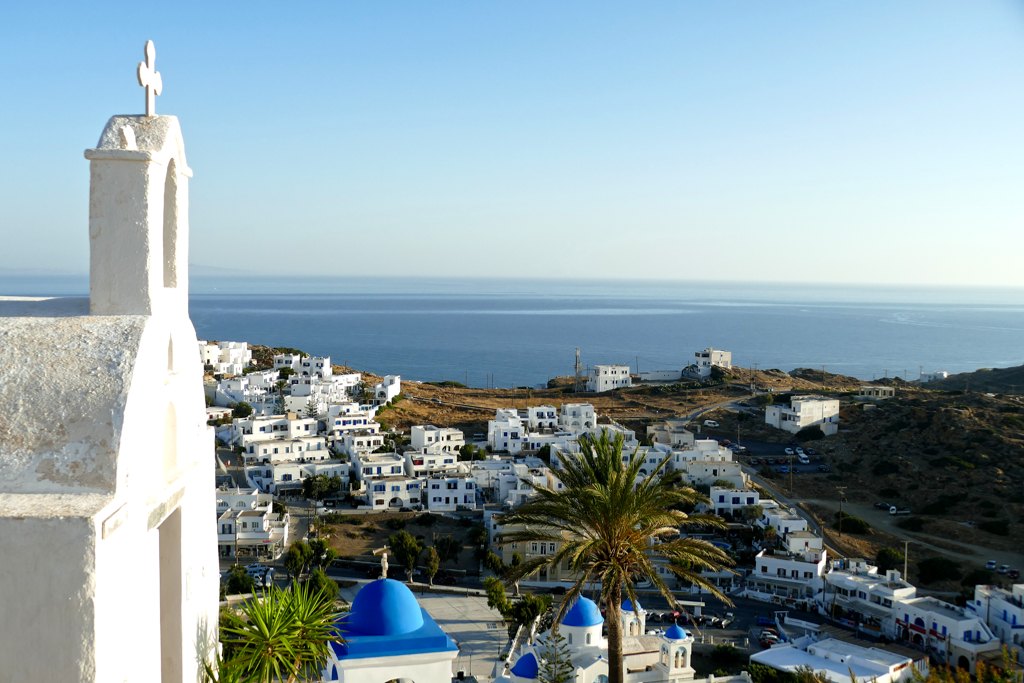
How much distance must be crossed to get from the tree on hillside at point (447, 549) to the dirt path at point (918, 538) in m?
21.1

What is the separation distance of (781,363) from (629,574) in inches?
5508

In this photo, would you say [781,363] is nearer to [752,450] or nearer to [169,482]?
[752,450]

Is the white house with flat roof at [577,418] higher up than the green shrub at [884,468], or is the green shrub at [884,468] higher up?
the white house with flat roof at [577,418]

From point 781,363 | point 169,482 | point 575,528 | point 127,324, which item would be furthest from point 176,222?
point 781,363

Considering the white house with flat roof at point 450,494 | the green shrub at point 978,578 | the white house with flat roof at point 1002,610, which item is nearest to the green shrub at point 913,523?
the green shrub at point 978,578

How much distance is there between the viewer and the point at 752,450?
5656 cm

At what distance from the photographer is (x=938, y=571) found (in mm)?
34438

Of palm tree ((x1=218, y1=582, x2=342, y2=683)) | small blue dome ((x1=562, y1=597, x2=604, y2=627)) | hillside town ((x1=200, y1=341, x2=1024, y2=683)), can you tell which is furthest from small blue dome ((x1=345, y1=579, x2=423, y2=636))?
small blue dome ((x1=562, y1=597, x2=604, y2=627))

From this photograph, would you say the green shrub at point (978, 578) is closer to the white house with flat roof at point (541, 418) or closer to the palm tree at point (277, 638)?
the white house with flat roof at point (541, 418)

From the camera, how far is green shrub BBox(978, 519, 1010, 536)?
39125 mm

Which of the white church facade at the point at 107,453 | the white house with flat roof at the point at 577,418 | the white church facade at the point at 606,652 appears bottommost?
the white house with flat roof at the point at 577,418

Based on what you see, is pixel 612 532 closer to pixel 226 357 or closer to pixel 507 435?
pixel 507 435

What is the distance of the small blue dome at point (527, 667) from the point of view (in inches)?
636

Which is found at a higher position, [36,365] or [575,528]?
[36,365]
